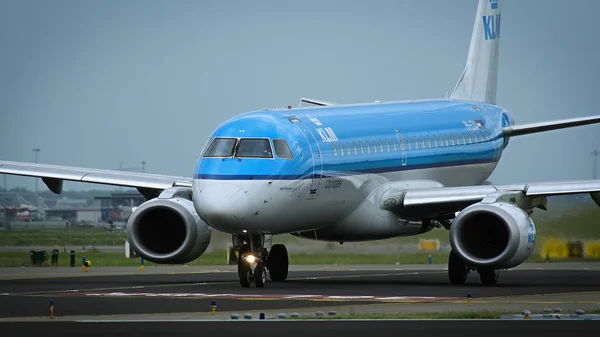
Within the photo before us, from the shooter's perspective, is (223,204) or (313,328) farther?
(223,204)

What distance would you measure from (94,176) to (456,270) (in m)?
10.5

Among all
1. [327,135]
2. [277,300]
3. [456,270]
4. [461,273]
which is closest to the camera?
[277,300]

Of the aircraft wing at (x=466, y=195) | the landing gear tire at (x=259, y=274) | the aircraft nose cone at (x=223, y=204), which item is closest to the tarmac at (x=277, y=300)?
the landing gear tire at (x=259, y=274)

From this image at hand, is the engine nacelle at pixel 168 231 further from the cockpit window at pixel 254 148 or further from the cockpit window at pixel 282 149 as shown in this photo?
the cockpit window at pixel 282 149

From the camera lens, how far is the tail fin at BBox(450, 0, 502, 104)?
2002 inches

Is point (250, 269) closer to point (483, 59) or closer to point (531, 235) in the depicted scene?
point (531, 235)

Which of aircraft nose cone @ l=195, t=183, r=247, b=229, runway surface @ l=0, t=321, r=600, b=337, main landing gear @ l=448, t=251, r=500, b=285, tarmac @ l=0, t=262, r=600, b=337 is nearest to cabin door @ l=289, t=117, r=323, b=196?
tarmac @ l=0, t=262, r=600, b=337

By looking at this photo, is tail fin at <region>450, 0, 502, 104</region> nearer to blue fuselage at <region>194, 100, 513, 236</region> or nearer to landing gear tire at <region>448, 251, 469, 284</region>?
blue fuselage at <region>194, 100, 513, 236</region>

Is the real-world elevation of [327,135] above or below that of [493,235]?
above

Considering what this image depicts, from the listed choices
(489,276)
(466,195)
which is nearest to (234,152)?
(466,195)

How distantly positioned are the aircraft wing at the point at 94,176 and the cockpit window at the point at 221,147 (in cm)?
584

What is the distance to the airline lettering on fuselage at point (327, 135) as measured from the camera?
36.5 m

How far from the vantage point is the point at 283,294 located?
32.2m


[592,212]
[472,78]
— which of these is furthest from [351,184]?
[592,212]
